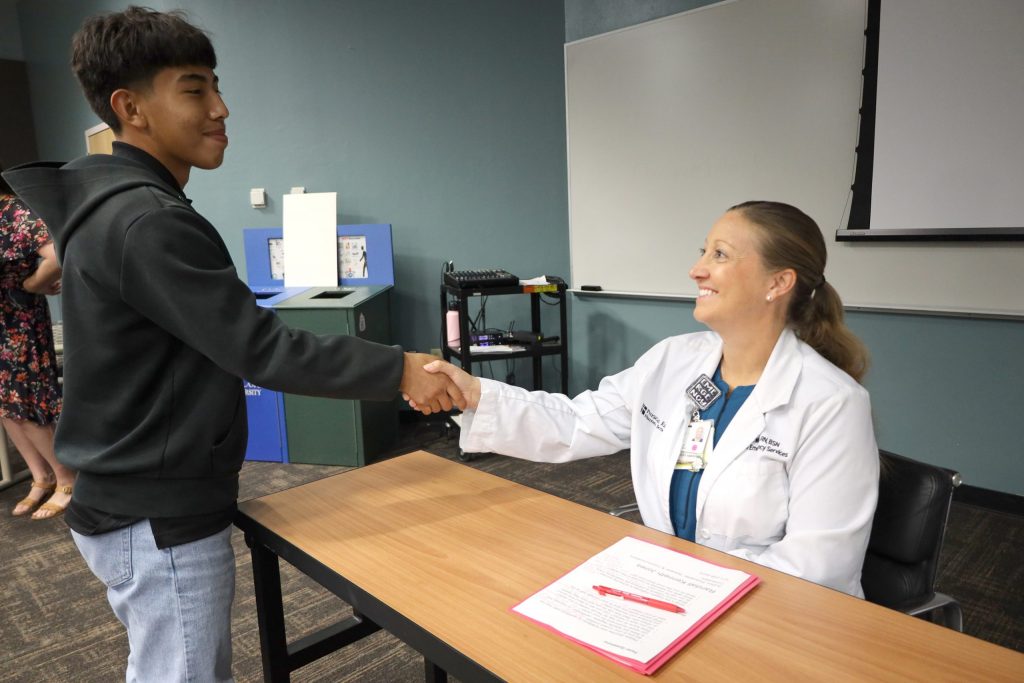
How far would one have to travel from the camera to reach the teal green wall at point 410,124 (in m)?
4.27

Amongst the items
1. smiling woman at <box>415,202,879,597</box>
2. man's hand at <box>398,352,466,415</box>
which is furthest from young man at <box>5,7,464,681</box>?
smiling woman at <box>415,202,879,597</box>

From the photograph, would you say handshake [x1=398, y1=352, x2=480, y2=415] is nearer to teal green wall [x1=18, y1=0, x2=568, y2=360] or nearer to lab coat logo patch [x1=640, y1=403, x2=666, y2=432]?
lab coat logo patch [x1=640, y1=403, x2=666, y2=432]

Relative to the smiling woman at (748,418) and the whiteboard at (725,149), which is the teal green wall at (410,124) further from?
the smiling woman at (748,418)

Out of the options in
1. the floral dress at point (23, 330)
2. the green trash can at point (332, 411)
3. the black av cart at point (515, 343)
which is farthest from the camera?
the black av cart at point (515, 343)

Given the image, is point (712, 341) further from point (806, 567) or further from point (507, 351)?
point (507, 351)

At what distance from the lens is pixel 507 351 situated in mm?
3883

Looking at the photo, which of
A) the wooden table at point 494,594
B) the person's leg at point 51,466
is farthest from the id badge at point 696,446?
the person's leg at point 51,466

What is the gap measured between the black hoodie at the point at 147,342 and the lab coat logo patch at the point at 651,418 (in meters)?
0.76

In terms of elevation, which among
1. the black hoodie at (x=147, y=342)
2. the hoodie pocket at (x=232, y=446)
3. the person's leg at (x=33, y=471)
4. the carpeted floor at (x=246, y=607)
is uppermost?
the black hoodie at (x=147, y=342)

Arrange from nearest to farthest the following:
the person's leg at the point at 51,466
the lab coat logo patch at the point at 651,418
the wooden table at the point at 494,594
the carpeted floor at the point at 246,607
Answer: the wooden table at the point at 494,594 < the lab coat logo patch at the point at 651,418 < the carpeted floor at the point at 246,607 < the person's leg at the point at 51,466

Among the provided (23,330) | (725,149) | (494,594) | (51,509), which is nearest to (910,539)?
(494,594)

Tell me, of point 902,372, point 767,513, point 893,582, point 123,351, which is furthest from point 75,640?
point 902,372

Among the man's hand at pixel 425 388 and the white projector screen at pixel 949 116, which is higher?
the white projector screen at pixel 949 116

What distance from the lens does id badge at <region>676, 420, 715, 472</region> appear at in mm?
1456
